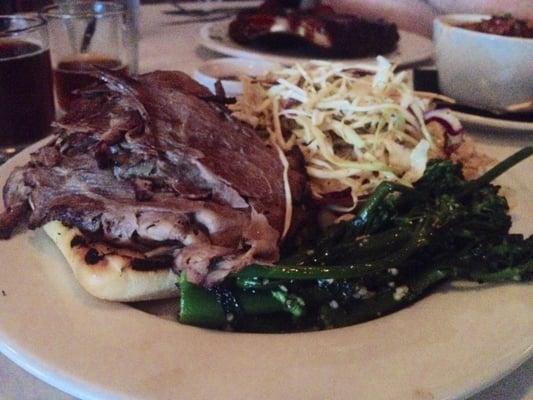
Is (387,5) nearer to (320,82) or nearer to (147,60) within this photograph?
(147,60)

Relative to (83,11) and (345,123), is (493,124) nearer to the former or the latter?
(345,123)

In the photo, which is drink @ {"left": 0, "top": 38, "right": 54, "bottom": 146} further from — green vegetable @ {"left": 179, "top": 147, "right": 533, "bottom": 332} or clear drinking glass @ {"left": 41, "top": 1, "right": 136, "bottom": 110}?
green vegetable @ {"left": 179, "top": 147, "right": 533, "bottom": 332}

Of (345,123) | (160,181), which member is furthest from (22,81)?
(345,123)

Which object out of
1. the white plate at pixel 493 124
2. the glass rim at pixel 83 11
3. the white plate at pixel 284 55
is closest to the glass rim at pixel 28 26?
the glass rim at pixel 83 11

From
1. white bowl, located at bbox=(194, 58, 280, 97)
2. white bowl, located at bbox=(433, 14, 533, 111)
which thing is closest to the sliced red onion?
white bowl, located at bbox=(433, 14, 533, 111)

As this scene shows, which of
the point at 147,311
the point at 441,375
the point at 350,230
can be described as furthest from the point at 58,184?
the point at 441,375
